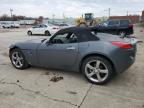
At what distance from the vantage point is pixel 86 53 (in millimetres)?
4523

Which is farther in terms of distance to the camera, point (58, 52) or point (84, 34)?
point (58, 52)

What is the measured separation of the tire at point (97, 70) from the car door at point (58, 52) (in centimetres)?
39

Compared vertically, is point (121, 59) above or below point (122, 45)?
below

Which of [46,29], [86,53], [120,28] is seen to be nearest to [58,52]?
[86,53]

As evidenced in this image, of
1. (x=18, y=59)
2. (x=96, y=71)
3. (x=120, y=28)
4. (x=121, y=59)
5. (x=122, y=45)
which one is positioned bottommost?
(x=96, y=71)

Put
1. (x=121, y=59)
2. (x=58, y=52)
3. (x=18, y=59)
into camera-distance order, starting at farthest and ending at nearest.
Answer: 1. (x=18, y=59)
2. (x=58, y=52)
3. (x=121, y=59)

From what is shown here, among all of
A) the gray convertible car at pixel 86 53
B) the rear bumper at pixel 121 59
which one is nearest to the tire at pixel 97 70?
the gray convertible car at pixel 86 53

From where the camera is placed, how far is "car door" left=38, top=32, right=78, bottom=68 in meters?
4.79

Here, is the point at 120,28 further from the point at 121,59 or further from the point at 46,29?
the point at 121,59

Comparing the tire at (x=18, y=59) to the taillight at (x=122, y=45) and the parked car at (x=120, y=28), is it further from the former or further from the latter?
the parked car at (x=120, y=28)

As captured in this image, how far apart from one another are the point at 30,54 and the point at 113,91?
8.88ft

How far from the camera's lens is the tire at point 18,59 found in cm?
580

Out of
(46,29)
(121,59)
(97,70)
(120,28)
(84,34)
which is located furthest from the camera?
(46,29)

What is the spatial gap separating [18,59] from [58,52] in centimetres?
162
